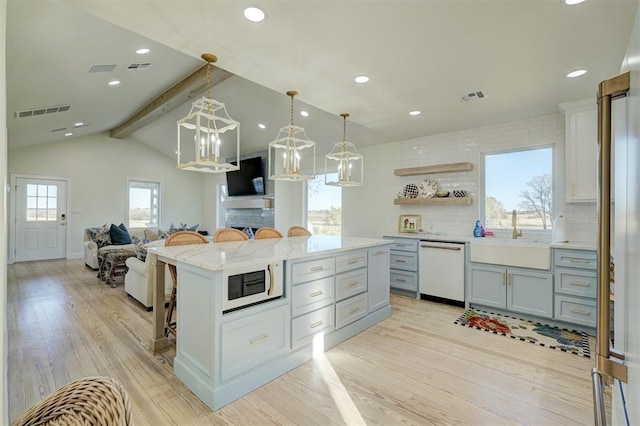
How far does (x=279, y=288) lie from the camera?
93.0 inches

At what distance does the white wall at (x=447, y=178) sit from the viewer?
12.1ft

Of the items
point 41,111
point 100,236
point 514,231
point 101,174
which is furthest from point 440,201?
point 101,174

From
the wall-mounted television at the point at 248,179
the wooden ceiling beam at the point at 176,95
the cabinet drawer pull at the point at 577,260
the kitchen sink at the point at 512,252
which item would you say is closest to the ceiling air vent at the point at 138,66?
the wooden ceiling beam at the point at 176,95

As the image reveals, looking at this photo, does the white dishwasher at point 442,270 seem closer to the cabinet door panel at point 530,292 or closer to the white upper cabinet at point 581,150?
the cabinet door panel at point 530,292

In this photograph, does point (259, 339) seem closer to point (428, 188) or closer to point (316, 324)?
point (316, 324)

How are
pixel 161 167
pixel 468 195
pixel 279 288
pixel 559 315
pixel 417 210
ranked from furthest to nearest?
pixel 161 167
pixel 417 210
pixel 468 195
pixel 559 315
pixel 279 288

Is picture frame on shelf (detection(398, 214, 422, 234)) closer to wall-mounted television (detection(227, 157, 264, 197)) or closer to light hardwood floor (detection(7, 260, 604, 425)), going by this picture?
light hardwood floor (detection(7, 260, 604, 425))

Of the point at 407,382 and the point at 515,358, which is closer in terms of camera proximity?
the point at 407,382

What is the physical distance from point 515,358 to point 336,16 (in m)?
3.15

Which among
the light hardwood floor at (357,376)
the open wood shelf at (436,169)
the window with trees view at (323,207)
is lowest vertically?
the light hardwood floor at (357,376)

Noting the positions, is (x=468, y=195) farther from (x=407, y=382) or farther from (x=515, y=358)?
(x=407, y=382)

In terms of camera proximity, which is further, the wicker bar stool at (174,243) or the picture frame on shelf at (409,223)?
the picture frame on shelf at (409,223)

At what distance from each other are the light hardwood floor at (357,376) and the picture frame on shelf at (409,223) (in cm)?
178

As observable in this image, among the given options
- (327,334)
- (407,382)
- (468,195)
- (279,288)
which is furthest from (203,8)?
(468,195)
